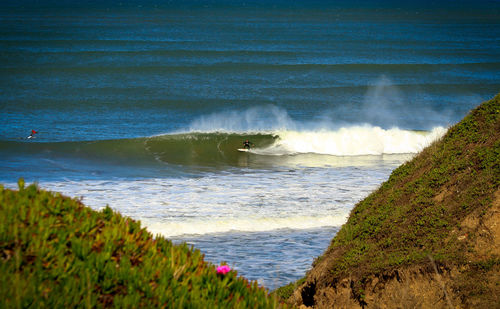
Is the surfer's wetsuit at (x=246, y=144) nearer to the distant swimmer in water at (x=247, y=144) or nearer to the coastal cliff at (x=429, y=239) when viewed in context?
the distant swimmer in water at (x=247, y=144)

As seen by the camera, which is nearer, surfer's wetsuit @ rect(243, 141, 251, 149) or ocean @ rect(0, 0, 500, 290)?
ocean @ rect(0, 0, 500, 290)

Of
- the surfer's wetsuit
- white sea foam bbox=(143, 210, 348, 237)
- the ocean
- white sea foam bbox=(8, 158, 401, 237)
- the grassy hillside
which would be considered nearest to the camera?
the grassy hillside

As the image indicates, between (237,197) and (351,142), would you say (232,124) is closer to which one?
(351,142)

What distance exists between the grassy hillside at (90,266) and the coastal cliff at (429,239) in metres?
2.05

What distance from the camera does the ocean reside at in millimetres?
13695

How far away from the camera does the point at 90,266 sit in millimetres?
3715

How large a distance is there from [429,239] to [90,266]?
3.54 meters

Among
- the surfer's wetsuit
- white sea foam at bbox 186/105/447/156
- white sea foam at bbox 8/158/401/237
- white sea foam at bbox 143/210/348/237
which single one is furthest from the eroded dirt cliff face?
the surfer's wetsuit

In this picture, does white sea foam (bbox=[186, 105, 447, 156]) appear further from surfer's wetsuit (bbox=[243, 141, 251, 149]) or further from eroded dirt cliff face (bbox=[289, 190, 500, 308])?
eroded dirt cliff face (bbox=[289, 190, 500, 308])

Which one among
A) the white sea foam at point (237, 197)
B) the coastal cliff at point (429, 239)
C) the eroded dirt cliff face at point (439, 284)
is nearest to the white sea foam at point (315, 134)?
the white sea foam at point (237, 197)

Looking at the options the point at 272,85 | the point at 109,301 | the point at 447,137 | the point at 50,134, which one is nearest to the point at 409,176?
the point at 447,137

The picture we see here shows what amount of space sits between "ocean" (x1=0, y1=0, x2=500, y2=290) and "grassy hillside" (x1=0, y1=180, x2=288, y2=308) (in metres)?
4.23

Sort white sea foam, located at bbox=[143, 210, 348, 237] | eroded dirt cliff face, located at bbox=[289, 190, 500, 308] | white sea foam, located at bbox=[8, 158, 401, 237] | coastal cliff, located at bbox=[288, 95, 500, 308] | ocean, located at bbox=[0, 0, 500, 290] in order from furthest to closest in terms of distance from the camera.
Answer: ocean, located at bbox=[0, 0, 500, 290]
white sea foam, located at bbox=[8, 158, 401, 237]
white sea foam, located at bbox=[143, 210, 348, 237]
coastal cliff, located at bbox=[288, 95, 500, 308]
eroded dirt cliff face, located at bbox=[289, 190, 500, 308]

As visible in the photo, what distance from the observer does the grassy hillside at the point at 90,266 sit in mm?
3510
